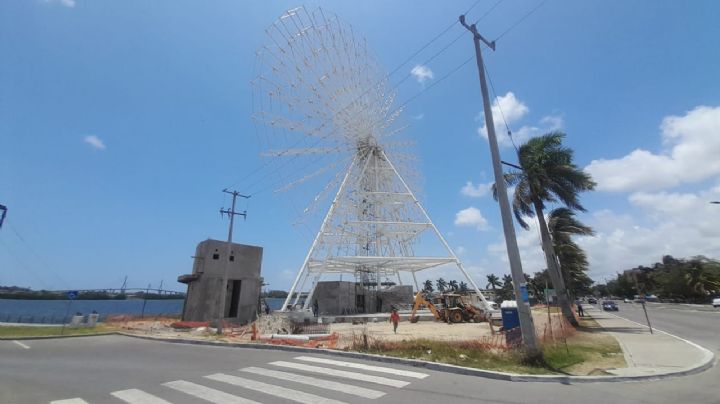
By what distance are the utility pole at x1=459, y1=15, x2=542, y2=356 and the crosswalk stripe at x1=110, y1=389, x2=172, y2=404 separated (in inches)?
363

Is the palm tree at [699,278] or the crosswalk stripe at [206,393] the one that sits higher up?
the palm tree at [699,278]

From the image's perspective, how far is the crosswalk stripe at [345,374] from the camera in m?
8.07

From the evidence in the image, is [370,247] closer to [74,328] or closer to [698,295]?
[74,328]

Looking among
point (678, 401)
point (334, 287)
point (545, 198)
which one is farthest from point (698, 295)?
point (678, 401)

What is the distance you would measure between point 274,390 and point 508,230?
797 centimetres

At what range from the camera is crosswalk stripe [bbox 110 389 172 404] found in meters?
6.88

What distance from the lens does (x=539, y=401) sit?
6574 mm

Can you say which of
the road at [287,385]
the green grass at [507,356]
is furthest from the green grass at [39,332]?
the green grass at [507,356]

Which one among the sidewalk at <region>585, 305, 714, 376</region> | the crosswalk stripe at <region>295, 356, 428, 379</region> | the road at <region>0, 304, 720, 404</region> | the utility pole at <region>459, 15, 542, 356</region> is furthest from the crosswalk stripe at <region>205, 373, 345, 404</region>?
the sidewalk at <region>585, 305, 714, 376</region>

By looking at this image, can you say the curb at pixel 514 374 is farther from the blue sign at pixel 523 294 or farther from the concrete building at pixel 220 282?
the concrete building at pixel 220 282

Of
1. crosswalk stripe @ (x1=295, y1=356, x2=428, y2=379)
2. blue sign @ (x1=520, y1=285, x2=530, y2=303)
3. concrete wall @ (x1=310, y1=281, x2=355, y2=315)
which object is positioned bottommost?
crosswalk stripe @ (x1=295, y1=356, x2=428, y2=379)

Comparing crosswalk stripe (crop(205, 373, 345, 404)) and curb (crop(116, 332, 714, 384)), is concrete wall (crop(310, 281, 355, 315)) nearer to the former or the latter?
curb (crop(116, 332, 714, 384))

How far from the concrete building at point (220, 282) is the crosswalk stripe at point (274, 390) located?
23145 millimetres

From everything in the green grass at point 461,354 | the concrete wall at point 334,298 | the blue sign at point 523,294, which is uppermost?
the concrete wall at point 334,298
